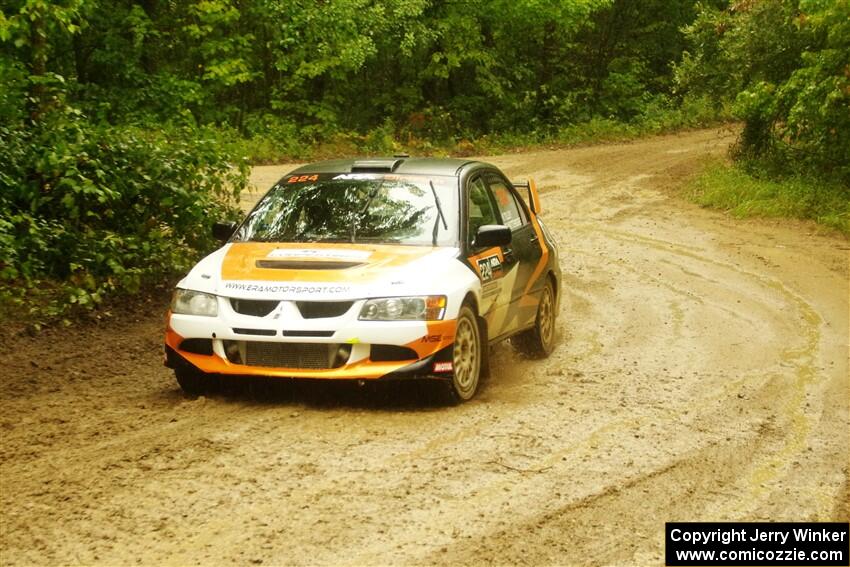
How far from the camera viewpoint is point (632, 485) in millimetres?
6344

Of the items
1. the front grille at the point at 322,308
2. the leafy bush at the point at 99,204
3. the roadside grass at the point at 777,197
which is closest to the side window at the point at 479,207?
the front grille at the point at 322,308

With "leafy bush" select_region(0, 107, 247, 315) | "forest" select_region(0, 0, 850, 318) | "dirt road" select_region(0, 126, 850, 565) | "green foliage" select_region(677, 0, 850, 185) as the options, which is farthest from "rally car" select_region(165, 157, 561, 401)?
"green foliage" select_region(677, 0, 850, 185)

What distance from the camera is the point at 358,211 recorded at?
898 centimetres

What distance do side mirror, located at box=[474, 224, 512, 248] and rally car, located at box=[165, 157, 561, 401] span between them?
0.4 inches

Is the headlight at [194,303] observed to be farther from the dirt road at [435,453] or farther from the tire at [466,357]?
the tire at [466,357]

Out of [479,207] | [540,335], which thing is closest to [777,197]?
[540,335]

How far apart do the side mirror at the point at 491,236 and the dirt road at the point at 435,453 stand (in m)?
1.06

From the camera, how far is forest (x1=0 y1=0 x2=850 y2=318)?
1142 centimetres

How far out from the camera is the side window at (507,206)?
10.0m

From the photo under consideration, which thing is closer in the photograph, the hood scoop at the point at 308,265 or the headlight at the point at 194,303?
the headlight at the point at 194,303

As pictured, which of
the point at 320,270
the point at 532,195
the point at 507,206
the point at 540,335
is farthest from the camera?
the point at 532,195

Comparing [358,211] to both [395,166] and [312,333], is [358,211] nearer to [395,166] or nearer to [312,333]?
[395,166]

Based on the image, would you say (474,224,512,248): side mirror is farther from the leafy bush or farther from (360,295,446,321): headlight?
the leafy bush

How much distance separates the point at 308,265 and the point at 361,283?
47 cm
